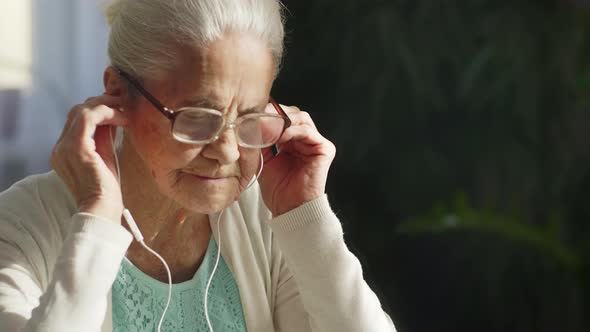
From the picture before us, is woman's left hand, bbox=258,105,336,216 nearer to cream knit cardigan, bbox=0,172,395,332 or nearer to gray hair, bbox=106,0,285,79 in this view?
cream knit cardigan, bbox=0,172,395,332

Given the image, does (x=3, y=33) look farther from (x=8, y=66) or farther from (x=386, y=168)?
(x=386, y=168)

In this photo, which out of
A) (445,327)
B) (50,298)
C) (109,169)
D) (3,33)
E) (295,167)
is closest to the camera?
(50,298)

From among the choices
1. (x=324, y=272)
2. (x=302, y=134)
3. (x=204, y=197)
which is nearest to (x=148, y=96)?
(x=204, y=197)

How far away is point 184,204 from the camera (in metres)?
1.52

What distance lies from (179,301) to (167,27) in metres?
0.50

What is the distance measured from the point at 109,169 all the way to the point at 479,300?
2457mm

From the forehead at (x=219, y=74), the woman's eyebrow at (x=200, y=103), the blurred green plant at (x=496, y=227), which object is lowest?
the blurred green plant at (x=496, y=227)

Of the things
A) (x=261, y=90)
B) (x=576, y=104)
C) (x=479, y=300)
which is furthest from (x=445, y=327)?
(x=261, y=90)

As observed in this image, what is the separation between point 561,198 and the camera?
3643mm

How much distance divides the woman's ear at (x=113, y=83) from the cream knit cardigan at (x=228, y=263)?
185mm

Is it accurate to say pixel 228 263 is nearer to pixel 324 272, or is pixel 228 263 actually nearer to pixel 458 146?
pixel 324 272

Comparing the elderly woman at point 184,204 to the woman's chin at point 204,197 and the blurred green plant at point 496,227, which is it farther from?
the blurred green plant at point 496,227

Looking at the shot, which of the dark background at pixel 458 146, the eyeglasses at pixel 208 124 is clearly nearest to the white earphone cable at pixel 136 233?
the eyeglasses at pixel 208 124

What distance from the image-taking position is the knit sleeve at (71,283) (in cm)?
132
